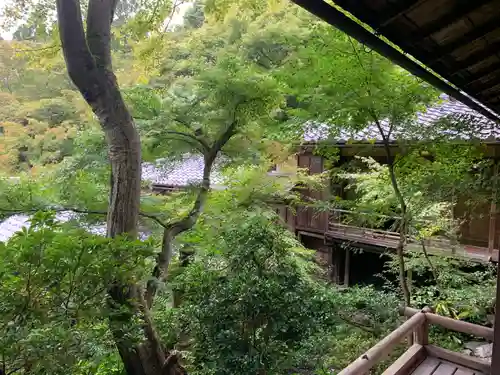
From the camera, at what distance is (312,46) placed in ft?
13.5

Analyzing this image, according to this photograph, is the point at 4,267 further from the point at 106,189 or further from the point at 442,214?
the point at 442,214

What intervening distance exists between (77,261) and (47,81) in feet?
31.5

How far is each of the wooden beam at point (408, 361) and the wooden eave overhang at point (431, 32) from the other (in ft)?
8.85

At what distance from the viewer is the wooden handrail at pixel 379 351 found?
8.59ft

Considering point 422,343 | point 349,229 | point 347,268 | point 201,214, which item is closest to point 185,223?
point 201,214

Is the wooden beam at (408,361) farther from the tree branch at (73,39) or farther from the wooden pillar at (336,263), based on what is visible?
the wooden pillar at (336,263)

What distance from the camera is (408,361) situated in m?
3.55

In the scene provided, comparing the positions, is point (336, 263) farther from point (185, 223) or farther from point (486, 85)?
point (486, 85)

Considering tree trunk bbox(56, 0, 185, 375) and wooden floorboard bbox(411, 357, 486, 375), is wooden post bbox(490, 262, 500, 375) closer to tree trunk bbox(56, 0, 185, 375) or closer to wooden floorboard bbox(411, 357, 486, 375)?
wooden floorboard bbox(411, 357, 486, 375)

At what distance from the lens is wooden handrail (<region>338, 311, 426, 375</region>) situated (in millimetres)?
2617

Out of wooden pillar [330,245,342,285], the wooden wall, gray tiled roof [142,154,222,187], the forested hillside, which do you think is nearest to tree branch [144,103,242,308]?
the forested hillside

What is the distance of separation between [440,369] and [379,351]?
116cm

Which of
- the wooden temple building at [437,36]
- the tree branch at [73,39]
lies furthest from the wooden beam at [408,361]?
the tree branch at [73,39]

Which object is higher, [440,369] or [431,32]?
[431,32]
